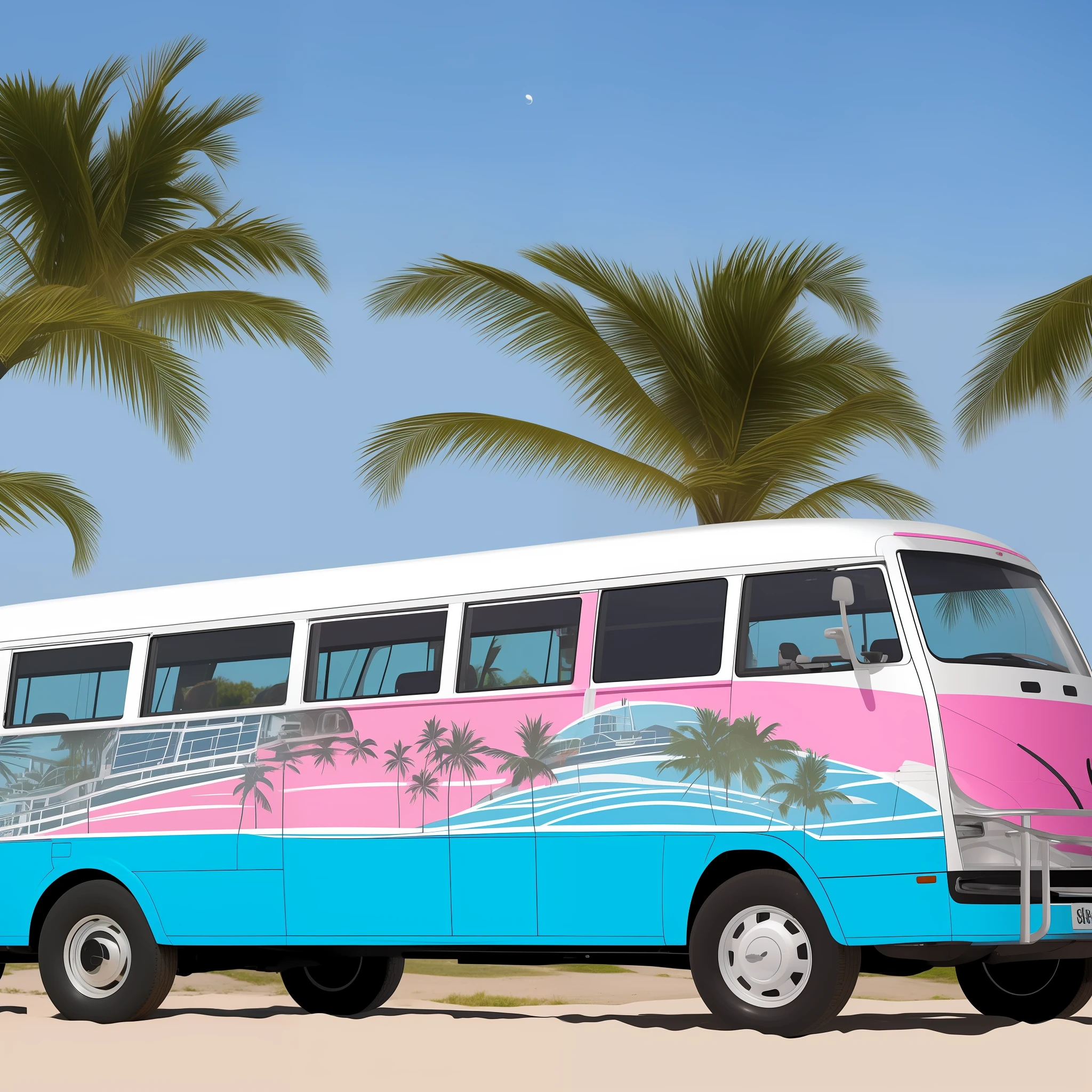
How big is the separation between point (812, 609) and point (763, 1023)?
2.36 meters

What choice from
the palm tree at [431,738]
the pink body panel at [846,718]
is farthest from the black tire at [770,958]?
the palm tree at [431,738]

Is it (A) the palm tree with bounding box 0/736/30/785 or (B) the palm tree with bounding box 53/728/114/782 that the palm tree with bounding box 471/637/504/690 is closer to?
(B) the palm tree with bounding box 53/728/114/782

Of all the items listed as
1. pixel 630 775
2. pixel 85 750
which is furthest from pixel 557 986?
pixel 630 775

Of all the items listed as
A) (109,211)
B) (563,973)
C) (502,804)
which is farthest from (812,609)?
(563,973)

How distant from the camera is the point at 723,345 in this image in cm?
1812

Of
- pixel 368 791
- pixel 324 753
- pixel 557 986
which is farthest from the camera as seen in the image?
pixel 557 986

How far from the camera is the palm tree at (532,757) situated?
10.2m

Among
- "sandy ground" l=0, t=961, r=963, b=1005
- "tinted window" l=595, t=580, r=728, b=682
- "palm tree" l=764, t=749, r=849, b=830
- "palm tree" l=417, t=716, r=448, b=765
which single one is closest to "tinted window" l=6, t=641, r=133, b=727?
"palm tree" l=417, t=716, r=448, b=765

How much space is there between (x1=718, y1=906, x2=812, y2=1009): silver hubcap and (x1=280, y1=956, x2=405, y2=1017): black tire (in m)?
3.86

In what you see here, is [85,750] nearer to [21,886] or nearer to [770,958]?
[21,886]

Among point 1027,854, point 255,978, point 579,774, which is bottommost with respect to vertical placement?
point 255,978

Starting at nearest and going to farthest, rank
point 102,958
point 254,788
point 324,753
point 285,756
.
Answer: point 324,753 → point 285,756 → point 254,788 → point 102,958

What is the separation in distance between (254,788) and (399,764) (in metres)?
1.23

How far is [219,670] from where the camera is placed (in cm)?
1177
